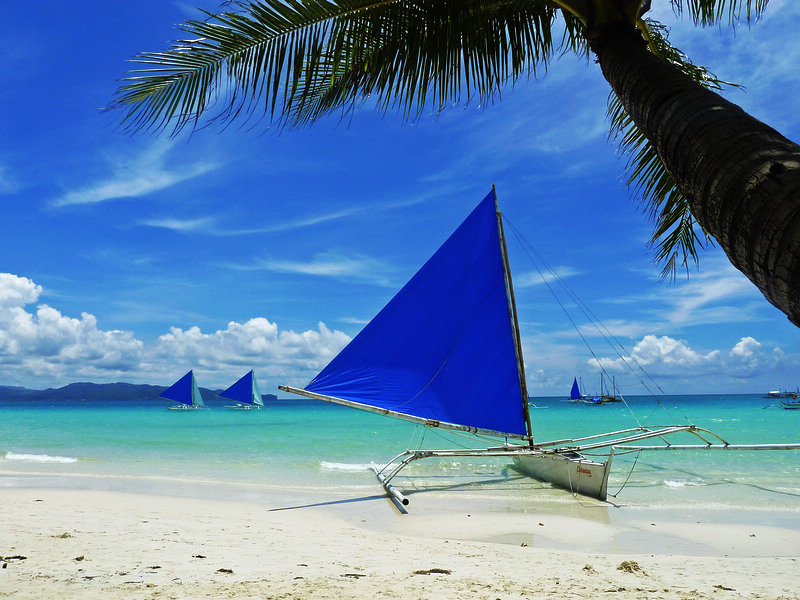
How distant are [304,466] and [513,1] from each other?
13.3m

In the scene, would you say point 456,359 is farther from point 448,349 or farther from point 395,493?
point 395,493

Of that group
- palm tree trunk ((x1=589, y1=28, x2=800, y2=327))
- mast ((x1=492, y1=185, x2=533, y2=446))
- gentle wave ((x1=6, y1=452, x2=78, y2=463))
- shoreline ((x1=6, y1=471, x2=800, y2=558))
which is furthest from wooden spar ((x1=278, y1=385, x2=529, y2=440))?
gentle wave ((x1=6, y1=452, x2=78, y2=463))

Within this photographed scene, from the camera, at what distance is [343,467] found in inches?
577

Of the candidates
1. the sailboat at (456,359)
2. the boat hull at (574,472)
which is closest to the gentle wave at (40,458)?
the sailboat at (456,359)

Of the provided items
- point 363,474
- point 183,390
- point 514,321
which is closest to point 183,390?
point 183,390

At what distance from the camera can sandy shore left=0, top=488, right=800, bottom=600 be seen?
4.23 m

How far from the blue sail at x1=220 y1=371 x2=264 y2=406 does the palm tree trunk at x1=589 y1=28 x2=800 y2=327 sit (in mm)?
53507

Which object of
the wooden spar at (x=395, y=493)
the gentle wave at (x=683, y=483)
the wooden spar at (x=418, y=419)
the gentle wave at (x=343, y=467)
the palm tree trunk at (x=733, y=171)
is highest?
the palm tree trunk at (x=733, y=171)

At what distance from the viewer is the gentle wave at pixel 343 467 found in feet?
46.7

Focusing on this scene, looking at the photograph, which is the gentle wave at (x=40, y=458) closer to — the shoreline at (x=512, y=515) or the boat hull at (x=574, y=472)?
the shoreline at (x=512, y=515)

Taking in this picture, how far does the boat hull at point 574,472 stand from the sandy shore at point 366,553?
104cm

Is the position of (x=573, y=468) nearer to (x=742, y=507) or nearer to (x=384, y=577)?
(x=742, y=507)

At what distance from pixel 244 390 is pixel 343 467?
4444 cm

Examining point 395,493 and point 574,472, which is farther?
point 574,472
